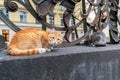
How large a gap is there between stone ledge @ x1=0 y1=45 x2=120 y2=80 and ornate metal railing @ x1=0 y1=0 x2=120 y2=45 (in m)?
0.23

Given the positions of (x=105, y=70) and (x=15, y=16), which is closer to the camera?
(x=105, y=70)

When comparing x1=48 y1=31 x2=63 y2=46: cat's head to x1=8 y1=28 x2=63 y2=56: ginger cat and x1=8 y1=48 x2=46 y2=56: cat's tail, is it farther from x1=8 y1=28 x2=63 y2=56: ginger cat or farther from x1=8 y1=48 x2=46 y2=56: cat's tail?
x1=8 y1=48 x2=46 y2=56: cat's tail

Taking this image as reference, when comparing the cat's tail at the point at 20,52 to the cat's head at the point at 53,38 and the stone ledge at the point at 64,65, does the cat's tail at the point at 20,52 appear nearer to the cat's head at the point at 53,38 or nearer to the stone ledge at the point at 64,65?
the stone ledge at the point at 64,65

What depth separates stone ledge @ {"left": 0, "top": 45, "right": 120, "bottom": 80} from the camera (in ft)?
5.15

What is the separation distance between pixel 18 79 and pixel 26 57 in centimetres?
15

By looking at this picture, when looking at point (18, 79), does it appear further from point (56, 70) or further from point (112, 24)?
point (112, 24)

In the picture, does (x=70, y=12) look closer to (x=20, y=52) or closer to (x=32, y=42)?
(x=32, y=42)

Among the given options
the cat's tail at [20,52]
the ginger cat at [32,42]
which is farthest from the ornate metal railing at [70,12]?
the cat's tail at [20,52]

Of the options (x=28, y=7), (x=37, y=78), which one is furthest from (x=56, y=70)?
(x=28, y=7)

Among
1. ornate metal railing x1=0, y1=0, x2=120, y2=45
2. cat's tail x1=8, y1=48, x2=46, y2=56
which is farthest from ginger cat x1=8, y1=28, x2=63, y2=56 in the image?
ornate metal railing x1=0, y1=0, x2=120, y2=45

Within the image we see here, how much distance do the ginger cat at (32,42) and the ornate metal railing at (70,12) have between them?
15cm

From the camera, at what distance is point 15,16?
12.1 m

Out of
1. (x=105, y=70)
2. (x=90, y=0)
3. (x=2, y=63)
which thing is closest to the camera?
(x=2, y=63)

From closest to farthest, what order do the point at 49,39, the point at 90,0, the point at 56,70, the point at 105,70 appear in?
the point at 56,70, the point at 49,39, the point at 105,70, the point at 90,0
